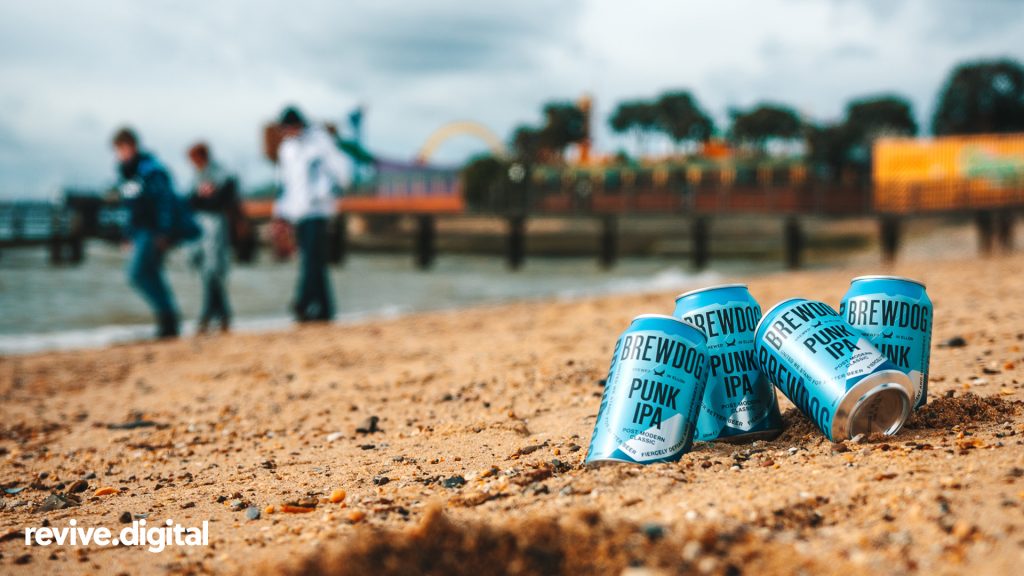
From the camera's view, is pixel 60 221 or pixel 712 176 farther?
pixel 712 176

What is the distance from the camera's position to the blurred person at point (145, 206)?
7.02m

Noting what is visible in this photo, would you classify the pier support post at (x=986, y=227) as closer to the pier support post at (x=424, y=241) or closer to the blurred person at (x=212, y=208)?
the pier support post at (x=424, y=241)

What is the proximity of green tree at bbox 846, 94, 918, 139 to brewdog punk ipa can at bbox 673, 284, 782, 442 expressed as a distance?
185ft

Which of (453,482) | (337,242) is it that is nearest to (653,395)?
(453,482)

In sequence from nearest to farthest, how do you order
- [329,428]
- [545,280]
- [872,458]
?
[872,458]
[329,428]
[545,280]

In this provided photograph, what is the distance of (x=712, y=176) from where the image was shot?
4381 cm

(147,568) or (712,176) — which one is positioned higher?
(712,176)

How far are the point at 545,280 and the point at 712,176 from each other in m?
25.1

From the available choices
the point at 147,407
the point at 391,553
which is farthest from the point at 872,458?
the point at 147,407

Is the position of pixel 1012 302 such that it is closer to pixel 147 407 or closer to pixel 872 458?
pixel 872 458

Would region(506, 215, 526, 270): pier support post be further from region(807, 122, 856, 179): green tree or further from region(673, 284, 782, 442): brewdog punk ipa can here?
region(673, 284, 782, 442): brewdog punk ipa can

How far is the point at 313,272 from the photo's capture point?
741 cm

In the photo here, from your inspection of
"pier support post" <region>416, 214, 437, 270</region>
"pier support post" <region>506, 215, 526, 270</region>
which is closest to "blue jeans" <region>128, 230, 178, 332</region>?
"pier support post" <region>416, 214, 437, 270</region>

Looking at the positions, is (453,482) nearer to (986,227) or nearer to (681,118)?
(986,227)
